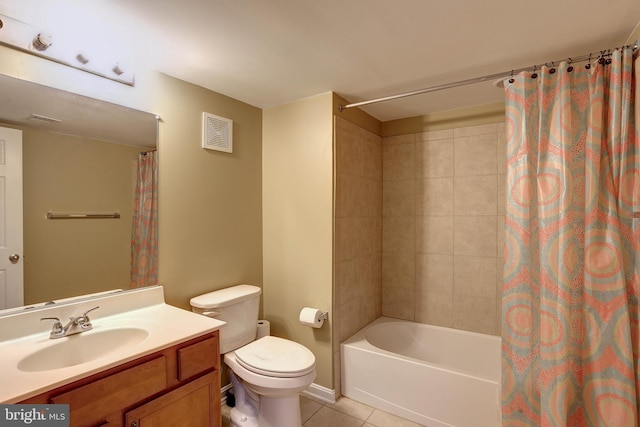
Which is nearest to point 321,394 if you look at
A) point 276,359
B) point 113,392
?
point 276,359

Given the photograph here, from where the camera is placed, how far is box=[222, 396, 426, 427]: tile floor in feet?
6.75

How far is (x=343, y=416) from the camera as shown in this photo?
2.14 meters

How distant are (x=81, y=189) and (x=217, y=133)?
91 centimetres

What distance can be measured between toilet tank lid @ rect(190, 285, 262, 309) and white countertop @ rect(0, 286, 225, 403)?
0.57 ft

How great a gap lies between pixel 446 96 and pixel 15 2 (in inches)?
96.9

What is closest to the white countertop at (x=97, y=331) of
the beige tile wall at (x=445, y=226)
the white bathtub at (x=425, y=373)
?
the white bathtub at (x=425, y=373)

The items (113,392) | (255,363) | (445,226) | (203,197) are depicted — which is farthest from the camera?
(445,226)

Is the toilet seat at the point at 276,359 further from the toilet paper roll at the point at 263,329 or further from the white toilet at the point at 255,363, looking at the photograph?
the toilet paper roll at the point at 263,329

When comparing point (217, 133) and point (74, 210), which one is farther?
point (217, 133)

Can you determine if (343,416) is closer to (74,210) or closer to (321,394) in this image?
(321,394)

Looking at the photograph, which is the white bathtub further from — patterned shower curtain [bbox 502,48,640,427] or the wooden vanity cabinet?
the wooden vanity cabinet

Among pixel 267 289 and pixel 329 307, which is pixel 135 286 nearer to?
pixel 267 289

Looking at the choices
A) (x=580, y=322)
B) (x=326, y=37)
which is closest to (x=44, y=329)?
(x=326, y=37)

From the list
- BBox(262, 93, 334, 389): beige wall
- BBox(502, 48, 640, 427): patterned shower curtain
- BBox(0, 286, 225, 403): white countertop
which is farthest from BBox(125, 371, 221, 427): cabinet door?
BBox(502, 48, 640, 427): patterned shower curtain
